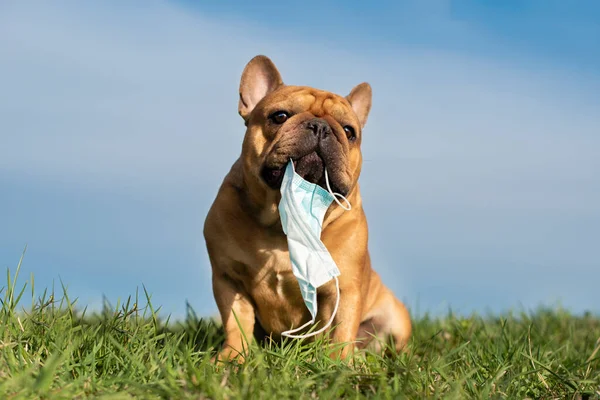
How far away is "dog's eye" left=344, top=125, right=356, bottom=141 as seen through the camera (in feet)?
17.8

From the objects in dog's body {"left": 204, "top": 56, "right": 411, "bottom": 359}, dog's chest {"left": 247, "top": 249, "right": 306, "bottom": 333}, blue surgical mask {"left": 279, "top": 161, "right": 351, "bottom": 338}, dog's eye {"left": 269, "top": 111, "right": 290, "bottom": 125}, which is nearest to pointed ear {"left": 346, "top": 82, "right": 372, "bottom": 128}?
dog's body {"left": 204, "top": 56, "right": 411, "bottom": 359}

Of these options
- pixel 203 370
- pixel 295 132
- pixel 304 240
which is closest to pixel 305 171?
pixel 295 132

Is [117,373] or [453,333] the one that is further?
[453,333]

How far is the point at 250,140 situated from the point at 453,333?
12.5 feet

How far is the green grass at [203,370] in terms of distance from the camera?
3.64 m

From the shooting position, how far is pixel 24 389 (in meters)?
3.53

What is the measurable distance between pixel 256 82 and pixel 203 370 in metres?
2.50

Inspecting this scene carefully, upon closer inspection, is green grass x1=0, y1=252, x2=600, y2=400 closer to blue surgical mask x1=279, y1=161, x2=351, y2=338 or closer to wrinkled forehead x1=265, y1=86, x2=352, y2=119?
blue surgical mask x1=279, y1=161, x2=351, y2=338

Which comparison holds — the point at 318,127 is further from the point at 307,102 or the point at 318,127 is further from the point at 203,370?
the point at 203,370

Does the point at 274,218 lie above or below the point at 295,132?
below

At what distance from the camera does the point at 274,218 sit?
5.30 meters

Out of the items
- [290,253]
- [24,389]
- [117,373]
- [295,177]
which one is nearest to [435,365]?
[290,253]

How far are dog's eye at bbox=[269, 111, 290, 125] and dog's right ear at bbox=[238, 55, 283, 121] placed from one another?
42 cm

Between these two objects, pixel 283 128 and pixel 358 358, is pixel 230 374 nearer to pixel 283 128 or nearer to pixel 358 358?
pixel 358 358
